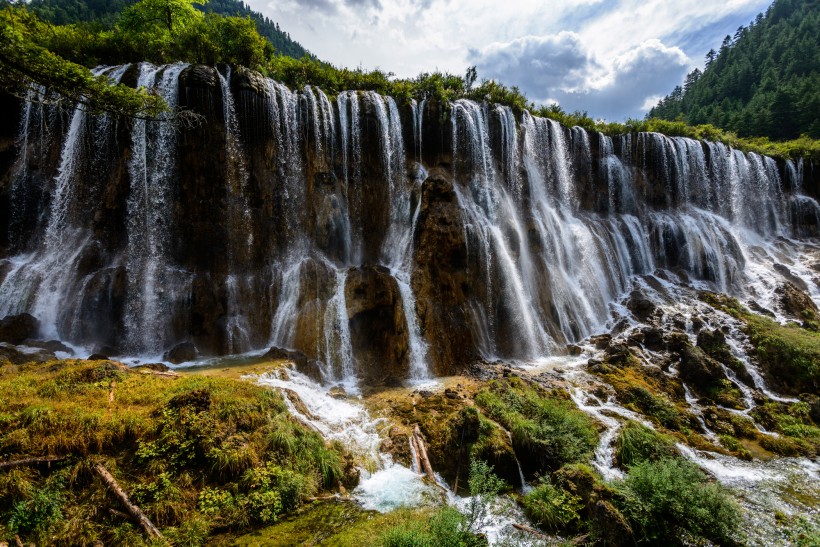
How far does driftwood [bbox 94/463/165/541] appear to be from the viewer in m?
5.34

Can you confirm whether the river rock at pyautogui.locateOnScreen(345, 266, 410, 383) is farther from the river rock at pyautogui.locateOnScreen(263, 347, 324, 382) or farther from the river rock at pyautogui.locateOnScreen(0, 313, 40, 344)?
the river rock at pyautogui.locateOnScreen(0, 313, 40, 344)

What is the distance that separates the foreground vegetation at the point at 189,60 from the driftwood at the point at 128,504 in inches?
268

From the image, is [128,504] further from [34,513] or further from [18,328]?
[18,328]

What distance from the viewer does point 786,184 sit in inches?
1153

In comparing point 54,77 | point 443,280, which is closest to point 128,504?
point 54,77

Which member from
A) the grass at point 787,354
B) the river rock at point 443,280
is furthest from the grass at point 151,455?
the grass at point 787,354

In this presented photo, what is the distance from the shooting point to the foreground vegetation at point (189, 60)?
7043 mm

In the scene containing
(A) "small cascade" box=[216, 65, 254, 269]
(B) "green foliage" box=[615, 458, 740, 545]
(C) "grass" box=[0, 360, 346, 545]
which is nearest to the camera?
(C) "grass" box=[0, 360, 346, 545]

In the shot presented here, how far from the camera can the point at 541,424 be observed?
9359 millimetres

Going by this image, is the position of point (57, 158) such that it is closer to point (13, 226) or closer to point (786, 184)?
point (13, 226)

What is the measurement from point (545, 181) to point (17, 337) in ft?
86.6

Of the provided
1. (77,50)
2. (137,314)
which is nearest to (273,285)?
(137,314)

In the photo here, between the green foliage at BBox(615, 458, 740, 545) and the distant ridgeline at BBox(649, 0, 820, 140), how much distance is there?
52.7m

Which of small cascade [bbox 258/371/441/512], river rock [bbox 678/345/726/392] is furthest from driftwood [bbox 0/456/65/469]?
river rock [bbox 678/345/726/392]
